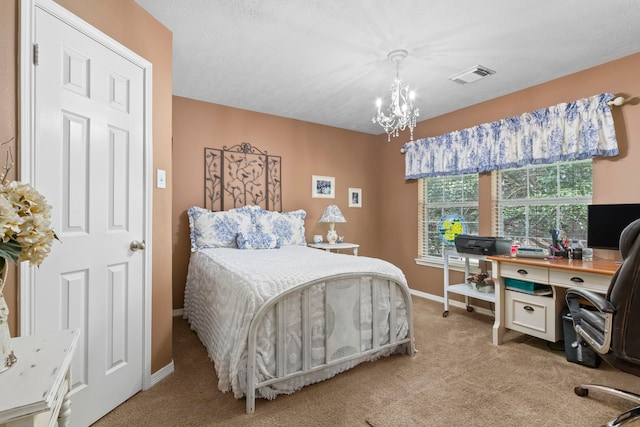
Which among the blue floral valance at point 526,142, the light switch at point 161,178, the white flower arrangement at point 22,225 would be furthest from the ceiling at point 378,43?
the white flower arrangement at point 22,225

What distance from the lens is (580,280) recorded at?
2248mm

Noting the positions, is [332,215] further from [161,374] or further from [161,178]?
Result: [161,374]

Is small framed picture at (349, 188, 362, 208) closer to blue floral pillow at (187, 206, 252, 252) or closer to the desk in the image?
blue floral pillow at (187, 206, 252, 252)

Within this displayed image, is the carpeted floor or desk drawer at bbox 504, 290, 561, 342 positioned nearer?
the carpeted floor

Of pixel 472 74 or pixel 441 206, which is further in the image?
pixel 441 206

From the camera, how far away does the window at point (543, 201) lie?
2.91 meters

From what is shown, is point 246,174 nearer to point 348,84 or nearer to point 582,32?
point 348,84

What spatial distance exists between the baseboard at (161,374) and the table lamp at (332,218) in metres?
2.46

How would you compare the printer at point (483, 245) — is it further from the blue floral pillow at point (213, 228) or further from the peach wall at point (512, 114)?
the blue floral pillow at point (213, 228)

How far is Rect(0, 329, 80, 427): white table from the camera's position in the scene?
713 mm

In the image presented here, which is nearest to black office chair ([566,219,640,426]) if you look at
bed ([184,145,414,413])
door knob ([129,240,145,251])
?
bed ([184,145,414,413])

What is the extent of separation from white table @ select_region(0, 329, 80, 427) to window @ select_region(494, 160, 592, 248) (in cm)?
377

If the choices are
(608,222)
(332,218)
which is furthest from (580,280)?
(332,218)

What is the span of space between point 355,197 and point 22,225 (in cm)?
422
